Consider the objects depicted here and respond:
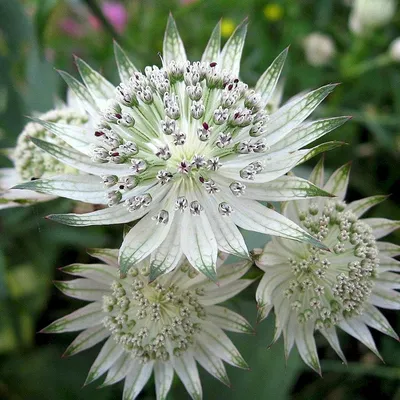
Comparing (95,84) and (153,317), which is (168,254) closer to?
(153,317)

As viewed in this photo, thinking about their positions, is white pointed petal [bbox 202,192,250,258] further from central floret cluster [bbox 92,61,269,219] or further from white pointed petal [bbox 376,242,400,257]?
white pointed petal [bbox 376,242,400,257]

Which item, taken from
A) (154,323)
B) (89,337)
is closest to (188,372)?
(154,323)

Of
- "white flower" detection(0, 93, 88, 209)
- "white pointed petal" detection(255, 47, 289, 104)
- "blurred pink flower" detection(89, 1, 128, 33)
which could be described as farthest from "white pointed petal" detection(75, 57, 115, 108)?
"blurred pink flower" detection(89, 1, 128, 33)

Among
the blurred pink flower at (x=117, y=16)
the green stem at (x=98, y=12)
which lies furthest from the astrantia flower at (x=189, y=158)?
the blurred pink flower at (x=117, y=16)

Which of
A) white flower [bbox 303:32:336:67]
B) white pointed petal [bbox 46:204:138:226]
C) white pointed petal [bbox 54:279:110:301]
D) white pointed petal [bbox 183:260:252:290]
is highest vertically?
white flower [bbox 303:32:336:67]

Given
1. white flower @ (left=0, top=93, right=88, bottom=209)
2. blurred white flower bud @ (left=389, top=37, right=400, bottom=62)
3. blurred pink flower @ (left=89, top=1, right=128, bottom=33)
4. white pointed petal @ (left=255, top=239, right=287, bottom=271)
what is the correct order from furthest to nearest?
blurred pink flower @ (left=89, top=1, right=128, bottom=33) → blurred white flower bud @ (left=389, top=37, right=400, bottom=62) → white flower @ (left=0, top=93, right=88, bottom=209) → white pointed petal @ (left=255, top=239, right=287, bottom=271)

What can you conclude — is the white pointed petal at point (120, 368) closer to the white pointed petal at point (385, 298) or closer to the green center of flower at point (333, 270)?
the green center of flower at point (333, 270)
